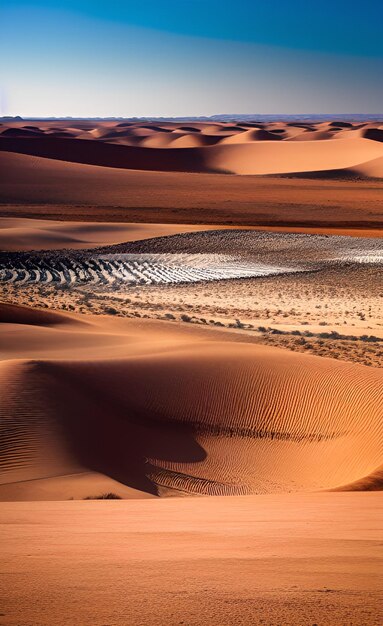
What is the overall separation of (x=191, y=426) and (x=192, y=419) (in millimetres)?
166

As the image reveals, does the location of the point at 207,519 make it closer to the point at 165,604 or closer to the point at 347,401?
the point at 165,604

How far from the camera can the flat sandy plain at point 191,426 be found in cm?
439

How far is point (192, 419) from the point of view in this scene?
1239cm

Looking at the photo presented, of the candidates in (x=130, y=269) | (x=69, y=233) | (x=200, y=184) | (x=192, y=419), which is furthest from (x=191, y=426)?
(x=200, y=184)

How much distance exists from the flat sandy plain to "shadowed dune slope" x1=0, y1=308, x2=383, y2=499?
3 centimetres

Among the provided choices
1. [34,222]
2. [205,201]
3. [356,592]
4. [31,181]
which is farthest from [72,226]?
[356,592]

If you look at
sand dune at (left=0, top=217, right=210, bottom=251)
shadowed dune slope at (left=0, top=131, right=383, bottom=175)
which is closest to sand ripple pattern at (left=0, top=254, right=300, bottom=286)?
sand dune at (left=0, top=217, right=210, bottom=251)

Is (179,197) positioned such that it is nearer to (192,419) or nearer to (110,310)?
(110,310)

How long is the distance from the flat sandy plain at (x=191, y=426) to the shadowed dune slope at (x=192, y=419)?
3cm

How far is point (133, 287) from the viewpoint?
89.7 ft

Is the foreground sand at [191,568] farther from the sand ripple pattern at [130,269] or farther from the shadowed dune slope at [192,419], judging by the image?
the sand ripple pattern at [130,269]

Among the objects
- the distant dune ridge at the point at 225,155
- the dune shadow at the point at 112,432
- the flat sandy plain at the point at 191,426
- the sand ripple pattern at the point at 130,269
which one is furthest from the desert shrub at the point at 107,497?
the distant dune ridge at the point at 225,155

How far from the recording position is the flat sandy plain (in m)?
4.39

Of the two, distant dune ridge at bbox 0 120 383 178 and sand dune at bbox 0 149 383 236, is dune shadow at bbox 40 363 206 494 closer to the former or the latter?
sand dune at bbox 0 149 383 236
